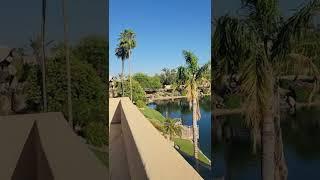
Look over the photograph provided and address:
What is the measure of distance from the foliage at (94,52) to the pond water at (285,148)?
5.36ft

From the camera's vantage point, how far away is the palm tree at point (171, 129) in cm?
803

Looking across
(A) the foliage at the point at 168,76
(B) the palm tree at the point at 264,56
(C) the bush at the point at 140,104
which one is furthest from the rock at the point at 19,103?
(C) the bush at the point at 140,104

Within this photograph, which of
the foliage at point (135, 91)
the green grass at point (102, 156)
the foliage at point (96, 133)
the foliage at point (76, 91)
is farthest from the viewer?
the foliage at point (135, 91)

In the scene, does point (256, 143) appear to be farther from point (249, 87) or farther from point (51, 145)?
point (51, 145)

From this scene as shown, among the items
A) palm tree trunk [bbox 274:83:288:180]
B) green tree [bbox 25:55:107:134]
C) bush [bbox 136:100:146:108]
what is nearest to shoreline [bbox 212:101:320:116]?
palm tree trunk [bbox 274:83:288:180]

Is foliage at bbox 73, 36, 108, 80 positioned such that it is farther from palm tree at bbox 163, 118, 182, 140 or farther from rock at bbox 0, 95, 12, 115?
palm tree at bbox 163, 118, 182, 140

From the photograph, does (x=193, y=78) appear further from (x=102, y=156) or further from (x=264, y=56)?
(x=102, y=156)

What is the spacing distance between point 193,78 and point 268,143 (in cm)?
250

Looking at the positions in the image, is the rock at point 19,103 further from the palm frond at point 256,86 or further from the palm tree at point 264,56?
the palm frond at point 256,86

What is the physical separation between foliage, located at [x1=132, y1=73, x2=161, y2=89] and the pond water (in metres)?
2.81

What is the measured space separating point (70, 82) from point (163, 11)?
3250mm

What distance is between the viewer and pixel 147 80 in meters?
8.39

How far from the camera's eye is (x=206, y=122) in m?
6.06

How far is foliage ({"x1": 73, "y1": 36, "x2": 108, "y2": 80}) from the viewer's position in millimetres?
A: 4500
